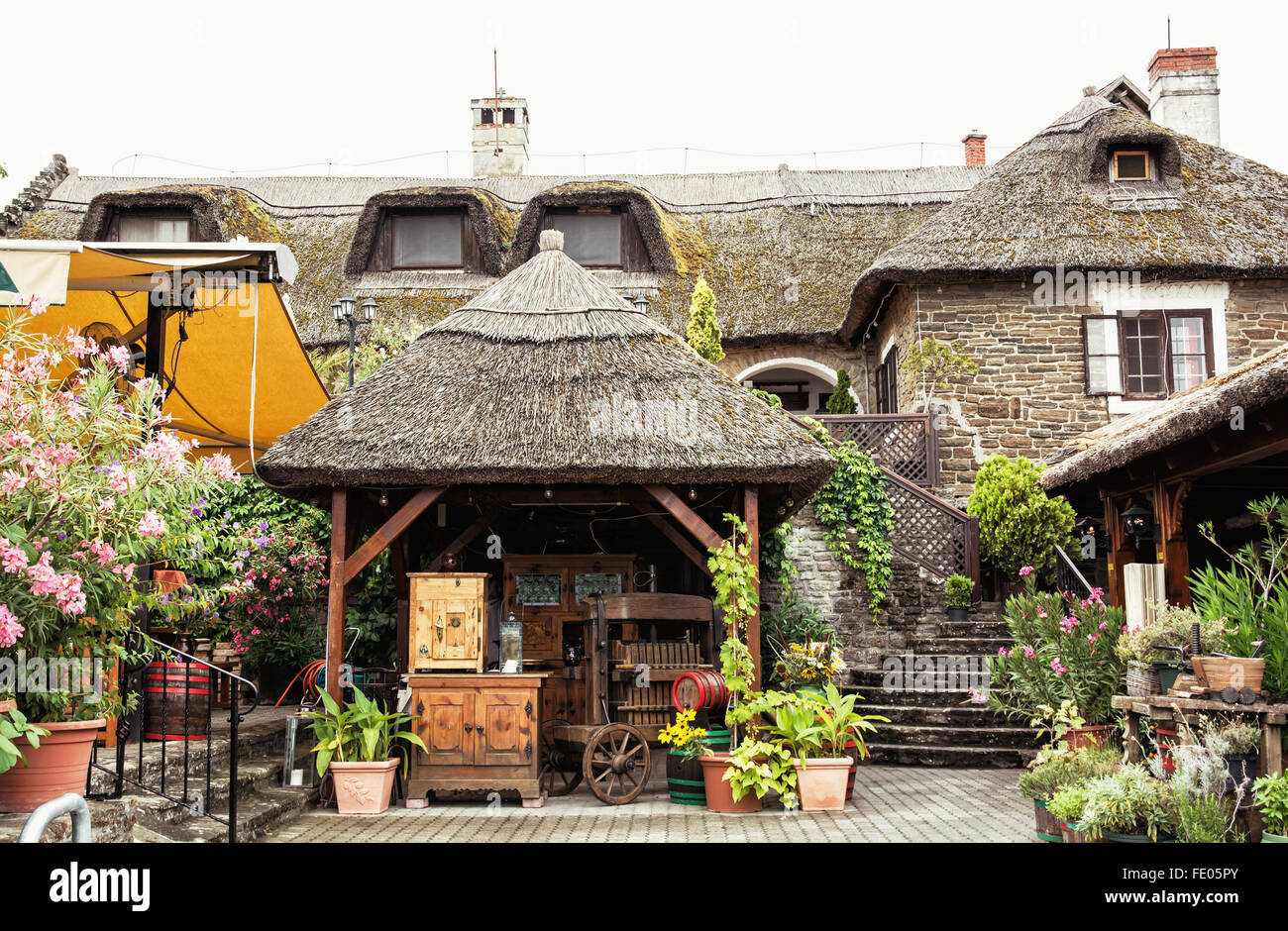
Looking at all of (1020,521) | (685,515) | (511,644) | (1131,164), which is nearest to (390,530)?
(511,644)

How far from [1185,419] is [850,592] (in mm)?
6197

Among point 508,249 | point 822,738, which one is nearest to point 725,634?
point 822,738

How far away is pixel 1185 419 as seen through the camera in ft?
23.4

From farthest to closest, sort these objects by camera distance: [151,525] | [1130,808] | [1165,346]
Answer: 1. [1165,346]
2. [1130,808]
3. [151,525]

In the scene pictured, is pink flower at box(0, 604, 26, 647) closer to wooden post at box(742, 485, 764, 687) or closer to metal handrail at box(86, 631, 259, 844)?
metal handrail at box(86, 631, 259, 844)

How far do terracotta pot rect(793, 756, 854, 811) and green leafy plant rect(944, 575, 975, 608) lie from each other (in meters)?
5.01

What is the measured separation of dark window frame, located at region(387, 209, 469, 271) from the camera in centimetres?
1736

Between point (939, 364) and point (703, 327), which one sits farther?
point (703, 327)

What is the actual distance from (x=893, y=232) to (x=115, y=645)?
48.3 ft

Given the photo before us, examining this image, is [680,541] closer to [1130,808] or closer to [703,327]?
[1130,808]

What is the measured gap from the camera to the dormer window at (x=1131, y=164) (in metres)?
15.1

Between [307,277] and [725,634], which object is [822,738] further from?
[307,277]

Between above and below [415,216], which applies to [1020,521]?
below

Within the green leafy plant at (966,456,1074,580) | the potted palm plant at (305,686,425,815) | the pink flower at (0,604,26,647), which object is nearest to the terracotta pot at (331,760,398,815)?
the potted palm plant at (305,686,425,815)
